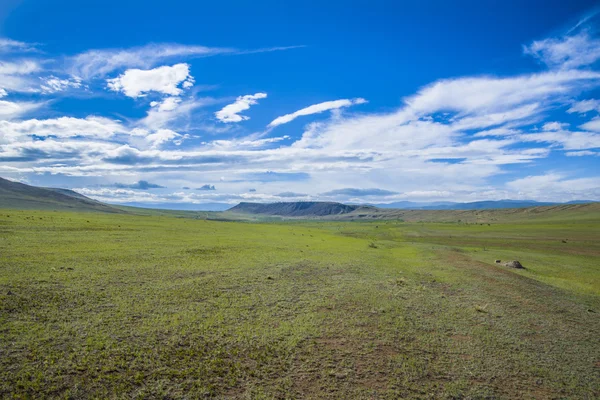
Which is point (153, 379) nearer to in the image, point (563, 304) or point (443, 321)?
point (443, 321)

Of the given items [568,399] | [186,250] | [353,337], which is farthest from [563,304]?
[186,250]

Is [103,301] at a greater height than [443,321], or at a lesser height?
greater

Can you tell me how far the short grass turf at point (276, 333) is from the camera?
922cm

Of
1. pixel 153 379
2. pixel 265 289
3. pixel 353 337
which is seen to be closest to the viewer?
pixel 153 379

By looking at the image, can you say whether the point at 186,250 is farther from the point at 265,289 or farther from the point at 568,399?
the point at 568,399

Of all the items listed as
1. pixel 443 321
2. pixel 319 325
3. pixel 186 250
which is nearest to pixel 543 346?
pixel 443 321

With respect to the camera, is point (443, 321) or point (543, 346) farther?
point (443, 321)

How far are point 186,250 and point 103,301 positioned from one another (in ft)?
54.7

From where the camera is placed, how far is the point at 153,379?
8.97 metres

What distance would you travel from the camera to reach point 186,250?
3064 cm

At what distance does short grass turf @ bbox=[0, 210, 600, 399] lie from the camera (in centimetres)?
922

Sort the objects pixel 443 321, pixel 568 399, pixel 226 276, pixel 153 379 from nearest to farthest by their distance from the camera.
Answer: pixel 153 379 → pixel 568 399 → pixel 443 321 → pixel 226 276

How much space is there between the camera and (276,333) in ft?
41.7

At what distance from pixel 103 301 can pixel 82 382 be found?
6.45 metres
